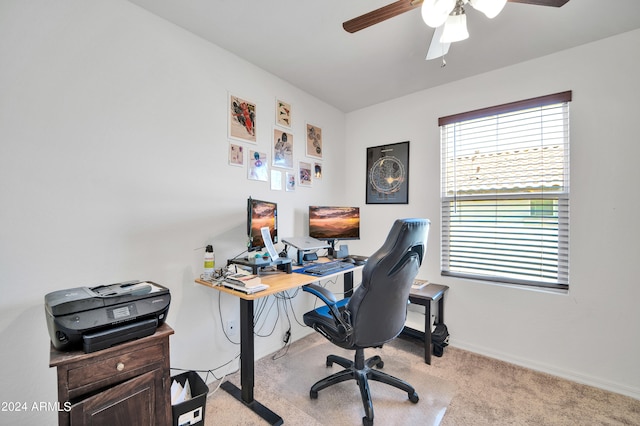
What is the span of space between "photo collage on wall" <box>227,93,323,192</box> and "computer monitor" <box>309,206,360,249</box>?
363 mm

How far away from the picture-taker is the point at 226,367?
214 centimetres

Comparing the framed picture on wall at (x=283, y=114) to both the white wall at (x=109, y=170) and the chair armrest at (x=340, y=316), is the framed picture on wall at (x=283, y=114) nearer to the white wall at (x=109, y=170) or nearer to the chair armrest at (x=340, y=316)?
the white wall at (x=109, y=170)

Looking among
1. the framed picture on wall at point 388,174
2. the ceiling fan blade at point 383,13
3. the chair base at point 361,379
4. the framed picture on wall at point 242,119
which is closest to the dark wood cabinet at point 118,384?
the chair base at point 361,379

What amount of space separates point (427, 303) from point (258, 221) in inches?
62.3

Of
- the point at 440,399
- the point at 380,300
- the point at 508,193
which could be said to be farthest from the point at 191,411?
the point at 508,193

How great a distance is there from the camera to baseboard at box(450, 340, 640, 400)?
6.34ft

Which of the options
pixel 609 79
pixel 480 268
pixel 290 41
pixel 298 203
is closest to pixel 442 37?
pixel 290 41

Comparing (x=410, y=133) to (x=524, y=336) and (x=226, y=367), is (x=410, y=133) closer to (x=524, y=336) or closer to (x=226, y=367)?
(x=524, y=336)

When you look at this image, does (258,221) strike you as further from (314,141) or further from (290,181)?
(314,141)

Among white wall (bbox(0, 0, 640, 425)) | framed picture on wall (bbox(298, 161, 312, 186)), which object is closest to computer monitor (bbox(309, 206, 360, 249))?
white wall (bbox(0, 0, 640, 425))

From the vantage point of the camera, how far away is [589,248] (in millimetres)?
2074

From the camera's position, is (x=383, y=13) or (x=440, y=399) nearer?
(x=383, y=13)

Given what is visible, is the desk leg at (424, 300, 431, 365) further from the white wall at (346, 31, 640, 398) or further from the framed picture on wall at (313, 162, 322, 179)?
the framed picture on wall at (313, 162, 322, 179)

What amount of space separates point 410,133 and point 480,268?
1.52m
